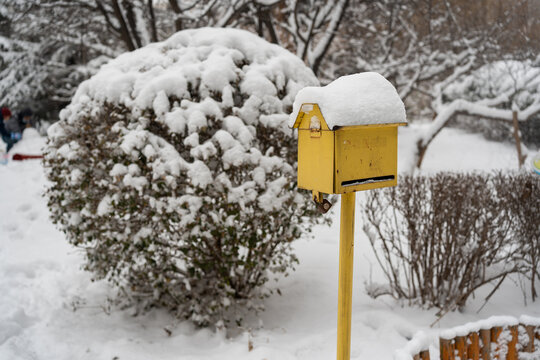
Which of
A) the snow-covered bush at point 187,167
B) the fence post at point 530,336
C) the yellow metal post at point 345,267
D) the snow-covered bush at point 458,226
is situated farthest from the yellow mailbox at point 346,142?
the snow-covered bush at point 458,226

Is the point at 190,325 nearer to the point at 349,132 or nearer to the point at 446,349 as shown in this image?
the point at 446,349

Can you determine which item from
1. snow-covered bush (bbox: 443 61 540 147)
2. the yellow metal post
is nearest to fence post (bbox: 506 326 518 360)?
the yellow metal post

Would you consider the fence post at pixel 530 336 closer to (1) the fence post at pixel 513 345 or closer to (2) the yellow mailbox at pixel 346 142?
(1) the fence post at pixel 513 345

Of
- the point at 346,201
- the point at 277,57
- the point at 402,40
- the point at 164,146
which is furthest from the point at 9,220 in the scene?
the point at 402,40

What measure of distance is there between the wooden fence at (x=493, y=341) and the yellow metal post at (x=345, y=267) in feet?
1.88

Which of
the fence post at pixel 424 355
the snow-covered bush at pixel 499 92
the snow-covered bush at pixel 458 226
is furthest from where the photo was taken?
the snow-covered bush at pixel 499 92

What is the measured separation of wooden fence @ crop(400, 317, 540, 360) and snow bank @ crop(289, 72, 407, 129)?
1.25 m

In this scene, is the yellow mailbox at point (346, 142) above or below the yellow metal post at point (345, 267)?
above

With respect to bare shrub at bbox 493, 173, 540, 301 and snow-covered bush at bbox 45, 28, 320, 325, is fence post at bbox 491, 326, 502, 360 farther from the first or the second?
snow-covered bush at bbox 45, 28, 320, 325

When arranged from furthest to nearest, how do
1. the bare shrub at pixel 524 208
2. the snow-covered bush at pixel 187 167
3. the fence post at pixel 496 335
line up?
the bare shrub at pixel 524 208 < the snow-covered bush at pixel 187 167 < the fence post at pixel 496 335

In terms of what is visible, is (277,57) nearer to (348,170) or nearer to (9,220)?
(348,170)

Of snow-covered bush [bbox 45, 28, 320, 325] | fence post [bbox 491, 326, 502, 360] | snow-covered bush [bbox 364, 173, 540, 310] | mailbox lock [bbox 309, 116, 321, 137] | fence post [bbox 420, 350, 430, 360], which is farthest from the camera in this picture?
snow-covered bush [bbox 364, 173, 540, 310]

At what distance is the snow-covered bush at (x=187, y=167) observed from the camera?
302 centimetres

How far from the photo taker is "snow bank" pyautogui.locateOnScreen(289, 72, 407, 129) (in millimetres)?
1863
